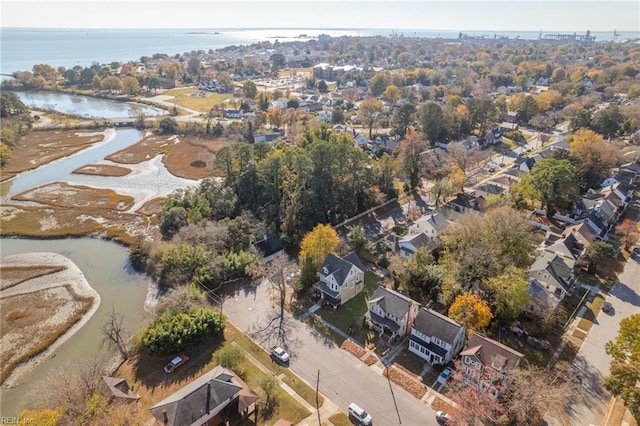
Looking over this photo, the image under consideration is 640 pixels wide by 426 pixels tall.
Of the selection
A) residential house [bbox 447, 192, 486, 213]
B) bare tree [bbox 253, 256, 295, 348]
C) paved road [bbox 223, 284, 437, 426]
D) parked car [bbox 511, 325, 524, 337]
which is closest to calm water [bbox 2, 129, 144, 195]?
bare tree [bbox 253, 256, 295, 348]

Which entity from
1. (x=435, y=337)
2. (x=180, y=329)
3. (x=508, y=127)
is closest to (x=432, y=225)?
(x=435, y=337)

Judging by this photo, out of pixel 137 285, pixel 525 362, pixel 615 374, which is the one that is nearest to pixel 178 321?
pixel 137 285

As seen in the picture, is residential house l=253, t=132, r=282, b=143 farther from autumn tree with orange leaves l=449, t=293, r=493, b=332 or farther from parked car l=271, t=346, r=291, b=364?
autumn tree with orange leaves l=449, t=293, r=493, b=332

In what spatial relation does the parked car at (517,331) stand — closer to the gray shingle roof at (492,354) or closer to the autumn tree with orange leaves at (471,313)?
the autumn tree with orange leaves at (471,313)

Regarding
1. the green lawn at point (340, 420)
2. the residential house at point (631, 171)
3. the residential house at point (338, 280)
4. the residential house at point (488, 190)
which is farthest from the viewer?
the residential house at point (631, 171)

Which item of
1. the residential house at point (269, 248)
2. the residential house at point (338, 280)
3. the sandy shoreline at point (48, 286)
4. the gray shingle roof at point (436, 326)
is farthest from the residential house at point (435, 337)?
the sandy shoreline at point (48, 286)

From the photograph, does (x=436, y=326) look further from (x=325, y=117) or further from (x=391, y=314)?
(x=325, y=117)

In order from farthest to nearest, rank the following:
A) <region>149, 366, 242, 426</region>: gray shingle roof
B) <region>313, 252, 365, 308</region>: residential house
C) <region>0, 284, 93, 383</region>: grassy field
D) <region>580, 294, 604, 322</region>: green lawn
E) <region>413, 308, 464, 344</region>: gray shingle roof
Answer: <region>313, 252, 365, 308</region>: residential house, <region>580, 294, 604, 322</region>: green lawn, <region>0, 284, 93, 383</region>: grassy field, <region>413, 308, 464, 344</region>: gray shingle roof, <region>149, 366, 242, 426</region>: gray shingle roof
